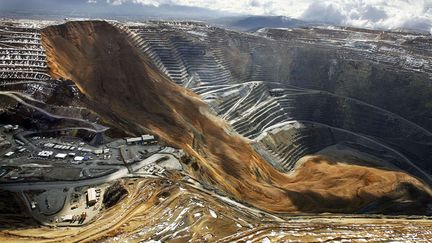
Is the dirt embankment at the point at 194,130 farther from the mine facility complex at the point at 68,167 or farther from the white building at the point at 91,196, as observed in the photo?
the white building at the point at 91,196

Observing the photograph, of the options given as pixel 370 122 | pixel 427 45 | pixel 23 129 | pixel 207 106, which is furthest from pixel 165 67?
pixel 427 45

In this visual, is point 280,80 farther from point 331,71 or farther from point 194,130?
point 194,130

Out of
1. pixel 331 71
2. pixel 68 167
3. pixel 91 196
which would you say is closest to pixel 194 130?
pixel 68 167

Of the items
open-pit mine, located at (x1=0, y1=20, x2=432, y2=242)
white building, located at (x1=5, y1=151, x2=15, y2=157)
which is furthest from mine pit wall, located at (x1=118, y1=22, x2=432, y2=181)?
white building, located at (x1=5, y1=151, x2=15, y2=157)

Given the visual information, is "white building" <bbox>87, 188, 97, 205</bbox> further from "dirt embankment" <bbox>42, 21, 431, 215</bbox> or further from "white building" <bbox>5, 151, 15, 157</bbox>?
"dirt embankment" <bbox>42, 21, 431, 215</bbox>

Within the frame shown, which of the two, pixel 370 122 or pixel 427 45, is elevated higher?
pixel 427 45

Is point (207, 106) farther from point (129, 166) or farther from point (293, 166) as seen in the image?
point (129, 166)
